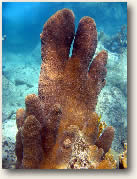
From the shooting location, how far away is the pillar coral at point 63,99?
1.59 metres

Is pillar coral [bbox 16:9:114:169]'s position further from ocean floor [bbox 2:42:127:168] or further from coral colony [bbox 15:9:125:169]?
ocean floor [bbox 2:42:127:168]

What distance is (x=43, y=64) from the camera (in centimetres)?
181

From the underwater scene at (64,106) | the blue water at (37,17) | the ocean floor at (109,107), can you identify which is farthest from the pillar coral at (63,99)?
the blue water at (37,17)

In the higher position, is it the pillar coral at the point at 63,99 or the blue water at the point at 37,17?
the blue water at the point at 37,17

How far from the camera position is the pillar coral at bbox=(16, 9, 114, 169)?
1.59 m

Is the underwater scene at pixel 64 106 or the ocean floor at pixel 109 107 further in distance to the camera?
the ocean floor at pixel 109 107

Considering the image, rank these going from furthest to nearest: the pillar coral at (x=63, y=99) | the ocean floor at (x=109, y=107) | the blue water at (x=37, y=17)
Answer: the blue water at (x=37, y=17) → the ocean floor at (x=109, y=107) → the pillar coral at (x=63, y=99)

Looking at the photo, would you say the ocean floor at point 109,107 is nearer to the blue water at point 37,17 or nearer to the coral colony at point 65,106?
the coral colony at point 65,106

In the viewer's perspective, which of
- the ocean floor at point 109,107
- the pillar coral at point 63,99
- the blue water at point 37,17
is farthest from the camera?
the blue water at point 37,17

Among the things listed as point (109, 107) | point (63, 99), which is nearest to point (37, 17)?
point (109, 107)

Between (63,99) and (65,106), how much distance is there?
8 centimetres

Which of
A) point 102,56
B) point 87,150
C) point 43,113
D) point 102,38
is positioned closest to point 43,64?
point 43,113

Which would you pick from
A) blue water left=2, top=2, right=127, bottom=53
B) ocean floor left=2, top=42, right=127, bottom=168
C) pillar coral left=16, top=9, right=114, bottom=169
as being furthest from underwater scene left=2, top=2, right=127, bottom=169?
blue water left=2, top=2, right=127, bottom=53

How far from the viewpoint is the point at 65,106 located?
6.06 feet
